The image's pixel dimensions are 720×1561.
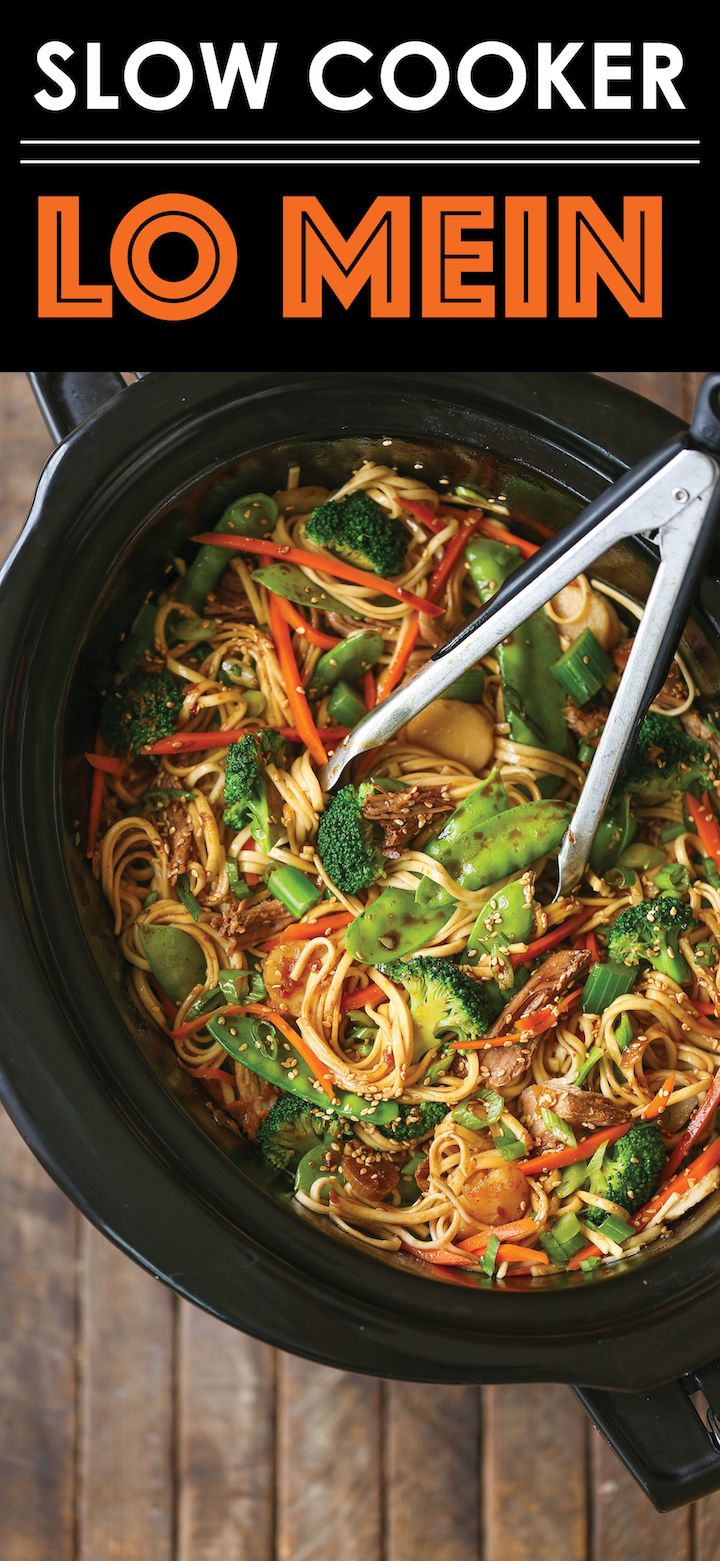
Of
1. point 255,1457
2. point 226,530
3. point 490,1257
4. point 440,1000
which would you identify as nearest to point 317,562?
point 226,530

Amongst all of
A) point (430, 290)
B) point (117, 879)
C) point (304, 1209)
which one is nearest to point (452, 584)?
point (430, 290)

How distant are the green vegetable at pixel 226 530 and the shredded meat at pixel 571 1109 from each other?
121 centimetres

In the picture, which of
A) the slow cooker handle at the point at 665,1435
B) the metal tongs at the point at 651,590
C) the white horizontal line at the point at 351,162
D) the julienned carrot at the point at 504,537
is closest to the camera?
the metal tongs at the point at 651,590

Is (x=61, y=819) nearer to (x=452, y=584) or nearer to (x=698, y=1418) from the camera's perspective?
(x=452, y=584)

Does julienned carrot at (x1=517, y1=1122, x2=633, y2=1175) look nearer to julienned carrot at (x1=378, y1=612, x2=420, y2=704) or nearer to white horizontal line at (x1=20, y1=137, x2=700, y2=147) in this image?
julienned carrot at (x1=378, y1=612, x2=420, y2=704)

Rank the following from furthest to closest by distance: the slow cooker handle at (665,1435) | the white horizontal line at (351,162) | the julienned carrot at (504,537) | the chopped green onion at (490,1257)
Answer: the white horizontal line at (351,162) → the julienned carrot at (504,537) → the chopped green onion at (490,1257) → the slow cooker handle at (665,1435)

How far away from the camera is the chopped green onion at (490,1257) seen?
2137 mm

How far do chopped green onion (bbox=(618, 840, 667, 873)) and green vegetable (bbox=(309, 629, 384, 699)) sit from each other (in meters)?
0.64

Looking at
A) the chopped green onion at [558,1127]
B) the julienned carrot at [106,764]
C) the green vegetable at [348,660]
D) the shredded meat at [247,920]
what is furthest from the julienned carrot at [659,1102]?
the julienned carrot at [106,764]

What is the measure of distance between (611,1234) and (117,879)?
1154 millimetres

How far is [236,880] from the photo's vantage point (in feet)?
7.50

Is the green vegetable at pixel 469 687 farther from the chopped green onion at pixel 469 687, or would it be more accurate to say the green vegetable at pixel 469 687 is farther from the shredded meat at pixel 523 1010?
the shredded meat at pixel 523 1010

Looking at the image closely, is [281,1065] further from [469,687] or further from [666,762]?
[666,762]

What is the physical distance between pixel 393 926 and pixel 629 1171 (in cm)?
64
